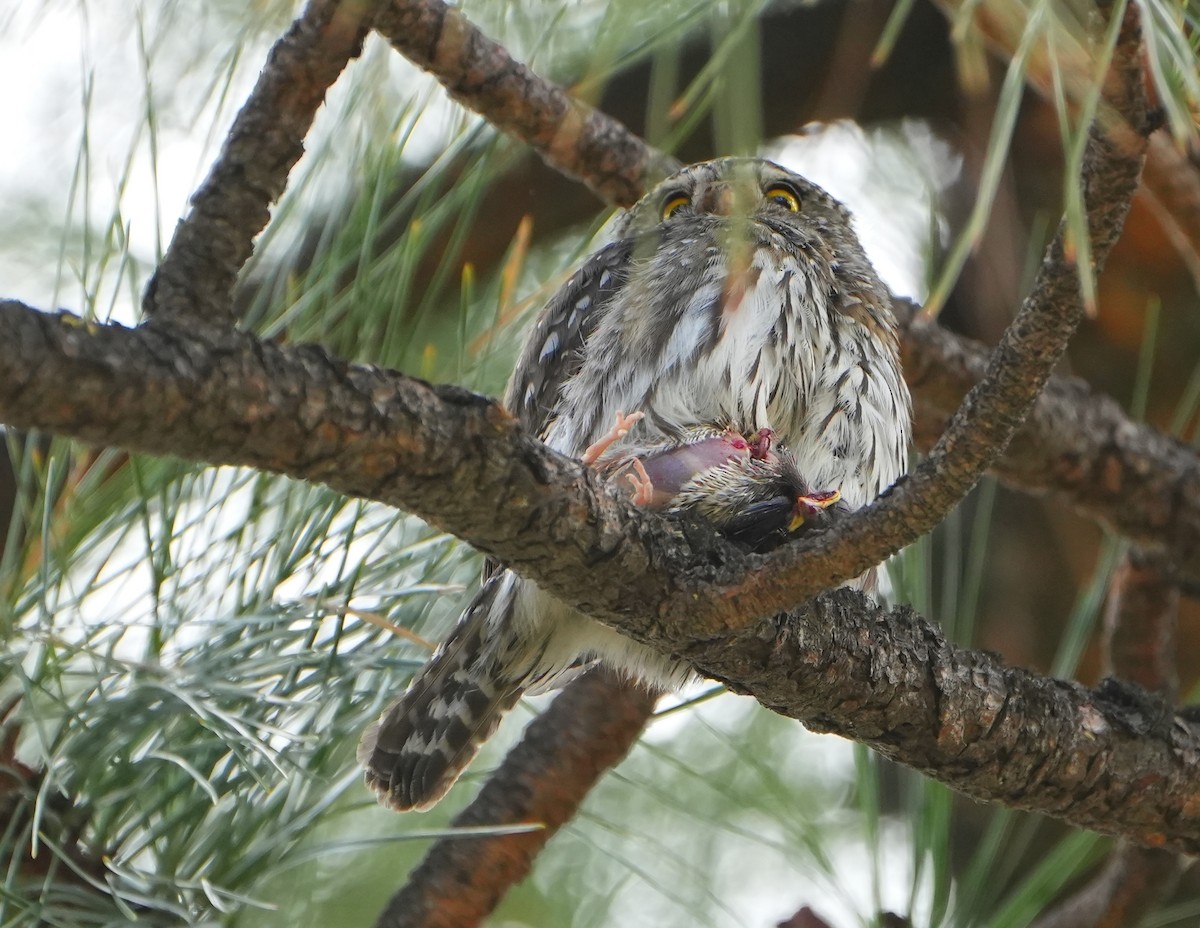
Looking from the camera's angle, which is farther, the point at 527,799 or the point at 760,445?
the point at 527,799

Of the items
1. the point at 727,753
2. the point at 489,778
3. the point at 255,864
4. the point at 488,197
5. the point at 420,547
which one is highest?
the point at 488,197

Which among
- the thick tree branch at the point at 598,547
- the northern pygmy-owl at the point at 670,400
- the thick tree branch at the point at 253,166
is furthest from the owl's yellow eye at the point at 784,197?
the thick tree branch at the point at 253,166

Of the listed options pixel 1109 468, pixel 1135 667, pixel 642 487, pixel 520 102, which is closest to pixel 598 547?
pixel 642 487

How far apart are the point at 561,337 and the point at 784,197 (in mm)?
634

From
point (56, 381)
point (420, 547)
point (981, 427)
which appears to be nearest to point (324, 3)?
point (56, 381)

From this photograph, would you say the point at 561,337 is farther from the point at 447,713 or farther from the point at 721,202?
the point at 447,713

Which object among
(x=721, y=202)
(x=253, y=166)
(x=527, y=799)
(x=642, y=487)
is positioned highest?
(x=721, y=202)

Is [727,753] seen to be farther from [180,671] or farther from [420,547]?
[180,671]

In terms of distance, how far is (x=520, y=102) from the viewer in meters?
2.04

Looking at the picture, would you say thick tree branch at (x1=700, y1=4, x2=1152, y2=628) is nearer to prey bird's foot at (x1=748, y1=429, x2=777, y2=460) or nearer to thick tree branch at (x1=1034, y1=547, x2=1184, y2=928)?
prey bird's foot at (x1=748, y1=429, x2=777, y2=460)

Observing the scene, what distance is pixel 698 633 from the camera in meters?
1.54

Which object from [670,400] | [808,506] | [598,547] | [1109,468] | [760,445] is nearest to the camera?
[598,547]

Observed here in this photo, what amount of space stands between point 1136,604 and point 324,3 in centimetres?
161

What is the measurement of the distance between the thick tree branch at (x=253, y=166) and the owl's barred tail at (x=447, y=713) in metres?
1.19
